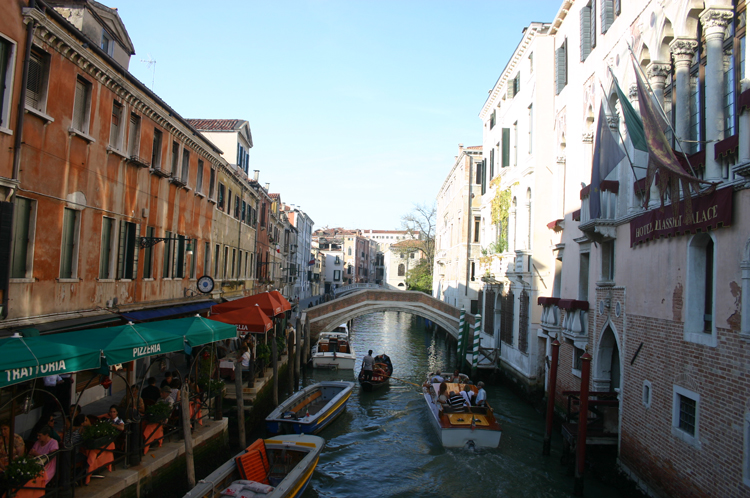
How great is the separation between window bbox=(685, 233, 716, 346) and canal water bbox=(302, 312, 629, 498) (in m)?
3.53

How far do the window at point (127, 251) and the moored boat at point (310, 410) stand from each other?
4521mm

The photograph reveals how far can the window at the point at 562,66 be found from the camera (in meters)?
16.2

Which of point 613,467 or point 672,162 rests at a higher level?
point 672,162

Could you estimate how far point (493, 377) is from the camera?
69.4ft

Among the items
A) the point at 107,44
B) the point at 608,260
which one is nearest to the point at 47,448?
the point at 107,44

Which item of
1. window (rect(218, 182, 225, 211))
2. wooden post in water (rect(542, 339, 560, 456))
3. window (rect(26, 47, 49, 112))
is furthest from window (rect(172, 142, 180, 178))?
wooden post in water (rect(542, 339, 560, 456))

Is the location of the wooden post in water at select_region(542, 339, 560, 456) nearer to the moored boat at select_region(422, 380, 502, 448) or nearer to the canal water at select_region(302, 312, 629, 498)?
the canal water at select_region(302, 312, 629, 498)

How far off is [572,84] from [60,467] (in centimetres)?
1429

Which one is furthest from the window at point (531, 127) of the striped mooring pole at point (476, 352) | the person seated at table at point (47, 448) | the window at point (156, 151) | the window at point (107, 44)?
the person seated at table at point (47, 448)

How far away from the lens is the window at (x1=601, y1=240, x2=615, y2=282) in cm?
1207

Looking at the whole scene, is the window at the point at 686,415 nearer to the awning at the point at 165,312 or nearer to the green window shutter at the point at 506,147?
the awning at the point at 165,312

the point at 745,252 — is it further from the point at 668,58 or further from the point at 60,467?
the point at 60,467

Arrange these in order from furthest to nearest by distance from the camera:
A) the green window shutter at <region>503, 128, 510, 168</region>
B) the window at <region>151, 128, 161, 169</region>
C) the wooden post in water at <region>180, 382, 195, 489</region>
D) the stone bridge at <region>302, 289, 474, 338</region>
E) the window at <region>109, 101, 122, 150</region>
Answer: the stone bridge at <region>302, 289, 474, 338</region> < the green window shutter at <region>503, 128, 510, 168</region> < the window at <region>151, 128, 161, 169</region> < the window at <region>109, 101, 122, 150</region> < the wooden post in water at <region>180, 382, 195, 489</region>

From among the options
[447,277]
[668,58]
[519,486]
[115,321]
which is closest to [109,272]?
[115,321]
